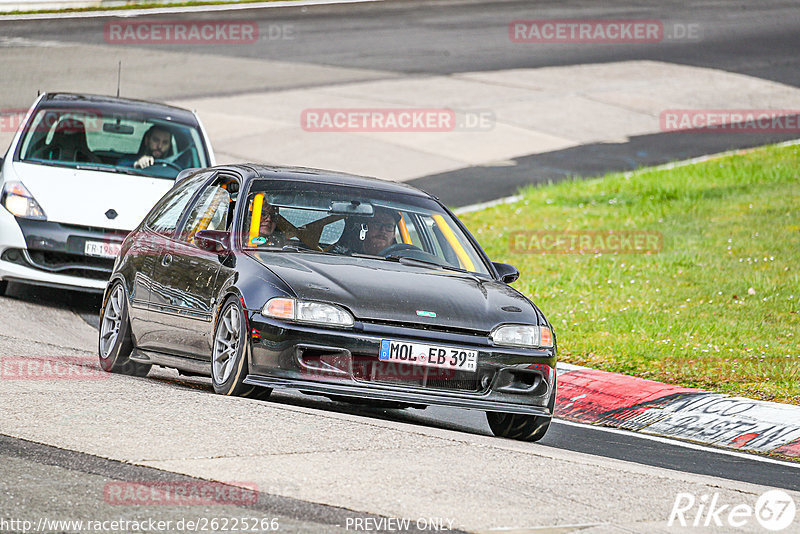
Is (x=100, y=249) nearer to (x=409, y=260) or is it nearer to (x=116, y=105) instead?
(x=116, y=105)

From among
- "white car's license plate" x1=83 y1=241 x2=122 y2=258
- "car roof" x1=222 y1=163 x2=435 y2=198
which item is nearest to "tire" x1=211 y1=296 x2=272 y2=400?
"car roof" x1=222 y1=163 x2=435 y2=198

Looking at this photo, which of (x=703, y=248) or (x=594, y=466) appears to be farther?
(x=703, y=248)

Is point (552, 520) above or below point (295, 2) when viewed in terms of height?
below

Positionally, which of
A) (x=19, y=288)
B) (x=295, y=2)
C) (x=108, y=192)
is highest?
(x=295, y=2)

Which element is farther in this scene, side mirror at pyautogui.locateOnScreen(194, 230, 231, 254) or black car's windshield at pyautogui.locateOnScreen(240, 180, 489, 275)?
black car's windshield at pyautogui.locateOnScreen(240, 180, 489, 275)

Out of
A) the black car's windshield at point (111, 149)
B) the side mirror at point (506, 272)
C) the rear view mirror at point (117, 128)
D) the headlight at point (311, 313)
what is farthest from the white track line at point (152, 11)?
the headlight at point (311, 313)

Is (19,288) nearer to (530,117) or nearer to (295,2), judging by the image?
(530,117)

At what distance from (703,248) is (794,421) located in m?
6.77

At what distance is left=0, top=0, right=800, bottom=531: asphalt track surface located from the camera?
13.2m

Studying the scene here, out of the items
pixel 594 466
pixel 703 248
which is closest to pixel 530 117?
pixel 703 248

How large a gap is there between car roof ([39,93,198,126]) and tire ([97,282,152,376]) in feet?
14.4

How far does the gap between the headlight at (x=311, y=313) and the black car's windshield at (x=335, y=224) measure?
0.89 m

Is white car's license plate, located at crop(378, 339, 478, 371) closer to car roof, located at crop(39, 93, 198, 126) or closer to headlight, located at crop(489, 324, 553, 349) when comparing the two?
headlight, located at crop(489, 324, 553, 349)

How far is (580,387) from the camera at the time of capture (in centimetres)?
1053
